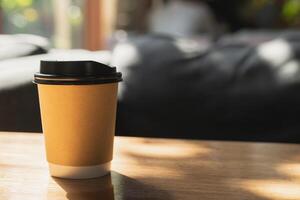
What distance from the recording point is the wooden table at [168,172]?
585 millimetres

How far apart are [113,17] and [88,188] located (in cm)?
412

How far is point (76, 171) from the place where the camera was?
2.10 ft

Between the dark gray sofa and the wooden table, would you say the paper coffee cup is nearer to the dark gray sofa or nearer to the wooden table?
the wooden table

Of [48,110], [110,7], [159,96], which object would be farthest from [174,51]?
[110,7]

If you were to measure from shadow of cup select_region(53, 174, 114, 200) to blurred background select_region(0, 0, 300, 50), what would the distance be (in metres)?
3.71

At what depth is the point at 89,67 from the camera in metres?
0.61

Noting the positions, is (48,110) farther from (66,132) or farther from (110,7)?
(110,7)

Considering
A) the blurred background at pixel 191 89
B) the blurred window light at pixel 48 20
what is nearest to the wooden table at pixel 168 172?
the blurred background at pixel 191 89

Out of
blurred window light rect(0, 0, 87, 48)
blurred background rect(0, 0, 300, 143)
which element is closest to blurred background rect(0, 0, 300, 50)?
blurred window light rect(0, 0, 87, 48)

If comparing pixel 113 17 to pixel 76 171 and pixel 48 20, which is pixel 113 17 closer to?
pixel 48 20

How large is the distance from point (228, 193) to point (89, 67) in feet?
0.71

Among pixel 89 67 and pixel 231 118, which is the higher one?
pixel 89 67

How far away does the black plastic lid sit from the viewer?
1.99 ft

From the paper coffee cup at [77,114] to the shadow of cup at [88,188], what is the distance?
0.01 meters
